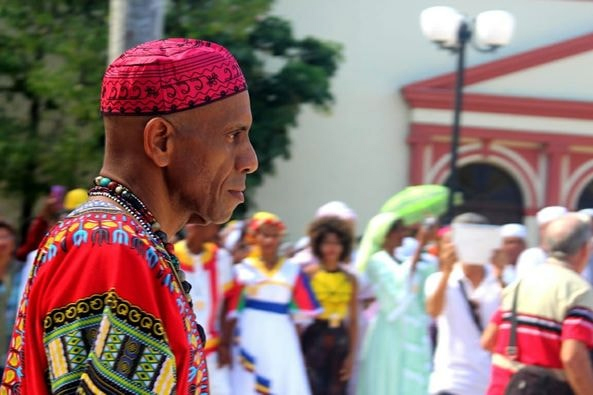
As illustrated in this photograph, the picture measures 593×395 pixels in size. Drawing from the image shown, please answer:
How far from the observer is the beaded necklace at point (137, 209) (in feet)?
6.82

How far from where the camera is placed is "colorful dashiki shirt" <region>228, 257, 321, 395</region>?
802 cm

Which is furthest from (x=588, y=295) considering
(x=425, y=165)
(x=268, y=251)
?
(x=425, y=165)

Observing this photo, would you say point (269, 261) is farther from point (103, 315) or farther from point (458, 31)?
point (103, 315)

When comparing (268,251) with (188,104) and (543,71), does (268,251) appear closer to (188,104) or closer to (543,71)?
(188,104)

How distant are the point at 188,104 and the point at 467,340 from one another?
5193 mm

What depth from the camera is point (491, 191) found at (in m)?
19.0

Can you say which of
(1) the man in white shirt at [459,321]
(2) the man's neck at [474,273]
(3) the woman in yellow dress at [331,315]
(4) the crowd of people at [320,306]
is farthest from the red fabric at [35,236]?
(2) the man's neck at [474,273]

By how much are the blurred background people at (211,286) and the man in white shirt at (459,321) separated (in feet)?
4.64

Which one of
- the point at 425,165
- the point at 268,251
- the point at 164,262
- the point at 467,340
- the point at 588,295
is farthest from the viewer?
the point at 425,165

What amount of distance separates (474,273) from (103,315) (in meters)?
5.50

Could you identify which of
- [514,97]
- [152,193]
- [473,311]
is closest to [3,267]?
[473,311]

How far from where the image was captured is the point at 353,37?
18688 mm

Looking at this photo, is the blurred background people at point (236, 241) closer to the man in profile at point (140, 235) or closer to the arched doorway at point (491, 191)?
the man in profile at point (140, 235)

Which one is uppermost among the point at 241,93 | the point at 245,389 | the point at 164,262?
the point at 241,93
